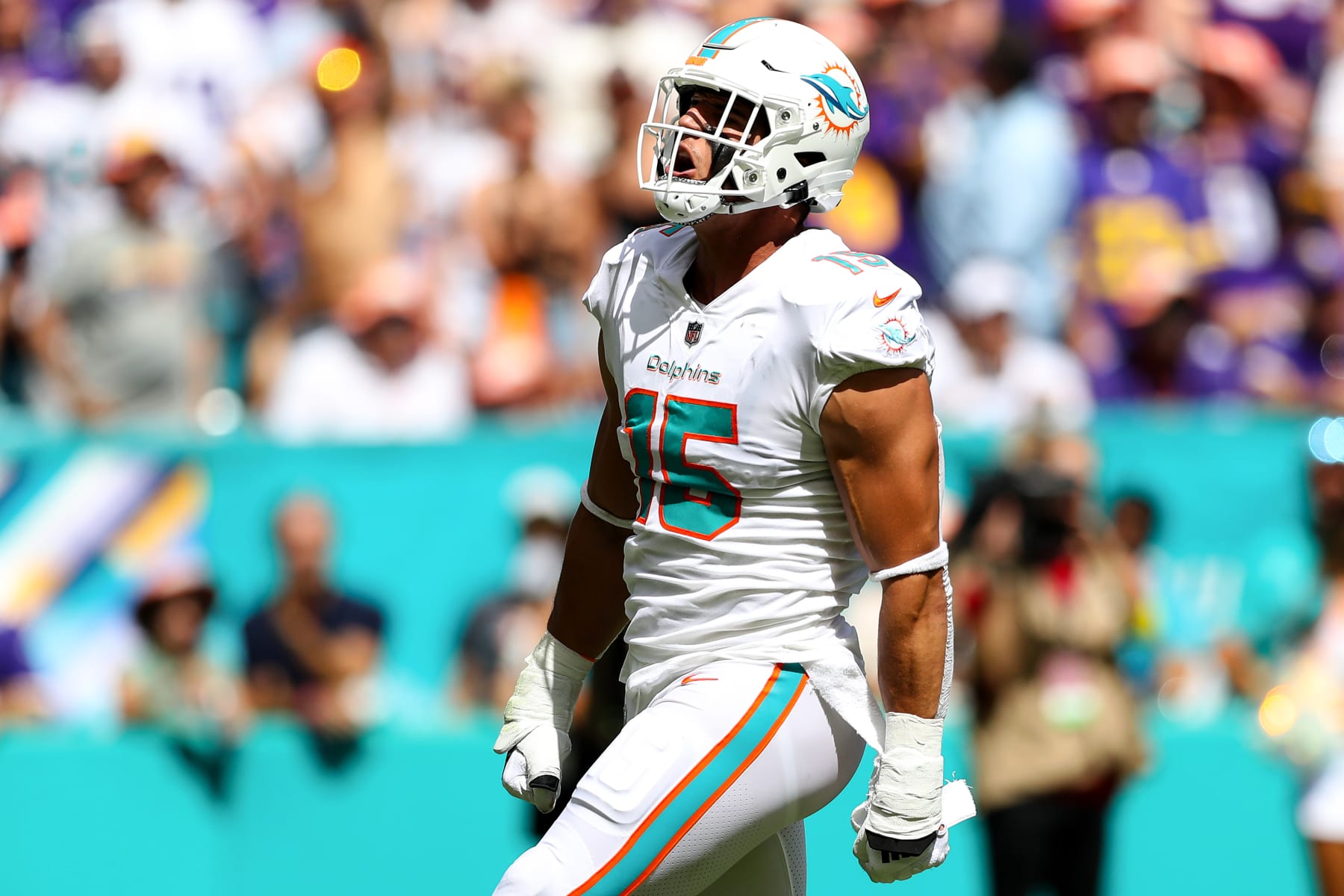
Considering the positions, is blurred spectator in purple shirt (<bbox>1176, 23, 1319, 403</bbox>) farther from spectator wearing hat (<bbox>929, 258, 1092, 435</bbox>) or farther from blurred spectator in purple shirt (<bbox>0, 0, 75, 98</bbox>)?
blurred spectator in purple shirt (<bbox>0, 0, 75, 98</bbox>)

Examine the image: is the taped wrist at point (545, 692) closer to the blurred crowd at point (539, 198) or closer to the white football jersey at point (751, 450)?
the white football jersey at point (751, 450)

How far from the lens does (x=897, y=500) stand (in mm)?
3646

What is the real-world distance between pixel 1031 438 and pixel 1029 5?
13.9 feet

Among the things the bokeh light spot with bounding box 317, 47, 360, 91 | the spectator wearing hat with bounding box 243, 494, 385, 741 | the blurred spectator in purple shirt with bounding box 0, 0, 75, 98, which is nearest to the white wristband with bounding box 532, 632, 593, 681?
the spectator wearing hat with bounding box 243, 494, 385, 741

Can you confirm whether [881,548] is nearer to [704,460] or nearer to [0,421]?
[704,460]

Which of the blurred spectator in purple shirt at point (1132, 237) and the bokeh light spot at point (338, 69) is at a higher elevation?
the bokeh light spot at point (338, 69)

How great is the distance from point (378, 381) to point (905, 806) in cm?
513

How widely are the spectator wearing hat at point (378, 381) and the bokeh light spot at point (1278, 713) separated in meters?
3.49

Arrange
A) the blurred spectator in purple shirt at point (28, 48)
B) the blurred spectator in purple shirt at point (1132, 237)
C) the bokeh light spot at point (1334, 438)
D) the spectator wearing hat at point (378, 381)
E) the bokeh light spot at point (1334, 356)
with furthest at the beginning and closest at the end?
the blurred spectator in purple shirt at point (28, 48) → the bokeh light spot at point (1334, 356) → the blurred spectator in purple shirt at point (1132, 237) → the spectator wearing hat at point (378, 381) → the bokeh light spot at point (1334, 438)

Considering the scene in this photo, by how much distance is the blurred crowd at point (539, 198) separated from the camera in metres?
8.48

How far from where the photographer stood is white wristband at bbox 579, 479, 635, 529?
4.20 m

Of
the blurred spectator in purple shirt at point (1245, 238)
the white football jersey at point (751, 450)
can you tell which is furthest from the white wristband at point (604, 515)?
the blurred spectator in purple shirt at point (1245, 238)

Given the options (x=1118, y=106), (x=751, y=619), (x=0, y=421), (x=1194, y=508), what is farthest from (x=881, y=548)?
(x=1118, y=106)

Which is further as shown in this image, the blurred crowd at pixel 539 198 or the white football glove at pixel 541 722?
the blurred crowd at pixel 539 198
